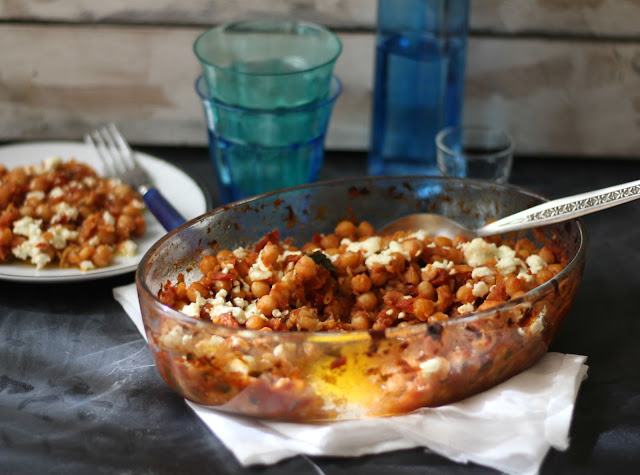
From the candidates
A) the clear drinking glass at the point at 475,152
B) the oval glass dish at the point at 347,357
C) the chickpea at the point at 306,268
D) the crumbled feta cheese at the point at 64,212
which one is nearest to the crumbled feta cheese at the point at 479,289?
the oval glass dish at the point at 347,357

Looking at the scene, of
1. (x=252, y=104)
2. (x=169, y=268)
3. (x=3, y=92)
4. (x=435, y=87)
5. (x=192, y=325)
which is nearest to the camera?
(x=192, y=325)

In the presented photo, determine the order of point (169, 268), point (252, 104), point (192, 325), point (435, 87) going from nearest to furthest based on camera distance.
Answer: point (192, 325) → point (169, 268) → point (252, 104) → point (435, 87)

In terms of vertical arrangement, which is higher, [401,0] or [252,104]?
[401,0]

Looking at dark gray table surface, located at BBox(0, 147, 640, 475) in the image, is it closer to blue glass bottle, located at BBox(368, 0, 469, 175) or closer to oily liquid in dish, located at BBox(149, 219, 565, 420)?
oily liquid in dish, located at BBox(149, 219, 565, 420)

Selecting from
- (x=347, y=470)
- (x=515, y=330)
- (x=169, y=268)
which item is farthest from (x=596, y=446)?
(x=169, y=268)

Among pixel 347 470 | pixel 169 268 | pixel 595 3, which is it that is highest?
pixel 595 3

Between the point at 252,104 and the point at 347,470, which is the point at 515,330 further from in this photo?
the point at 252,104

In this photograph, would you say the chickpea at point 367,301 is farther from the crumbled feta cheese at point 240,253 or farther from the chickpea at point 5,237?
the chickpea at point 5,237
